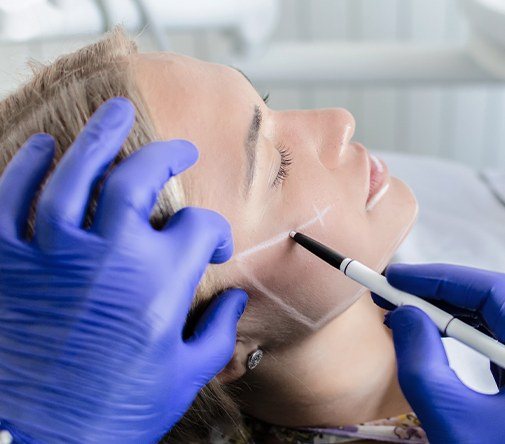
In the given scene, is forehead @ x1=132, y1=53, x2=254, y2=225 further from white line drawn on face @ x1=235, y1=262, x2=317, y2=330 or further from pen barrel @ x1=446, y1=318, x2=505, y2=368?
pen barrel @ x1=446, y1=318, x2=505, y2=368

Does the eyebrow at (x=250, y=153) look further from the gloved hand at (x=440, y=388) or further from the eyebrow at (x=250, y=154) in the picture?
the gloved hand at (x=440, y=388)

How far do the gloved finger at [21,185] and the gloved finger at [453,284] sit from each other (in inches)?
17.6

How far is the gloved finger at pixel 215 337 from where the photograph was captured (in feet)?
2.89

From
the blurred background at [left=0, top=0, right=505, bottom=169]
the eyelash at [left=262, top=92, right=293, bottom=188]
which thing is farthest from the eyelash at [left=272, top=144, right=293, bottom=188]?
the blurred background at [left=0, top=0, right=505, bottom=169]

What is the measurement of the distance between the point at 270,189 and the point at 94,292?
33 cm

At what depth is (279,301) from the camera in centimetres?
103

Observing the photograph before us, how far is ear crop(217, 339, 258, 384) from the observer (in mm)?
1060

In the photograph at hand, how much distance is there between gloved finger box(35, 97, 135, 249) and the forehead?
0.12 meters

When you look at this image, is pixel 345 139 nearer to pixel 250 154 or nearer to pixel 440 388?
pixel 250 154

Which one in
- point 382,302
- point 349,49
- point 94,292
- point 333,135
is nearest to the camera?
point 94,292

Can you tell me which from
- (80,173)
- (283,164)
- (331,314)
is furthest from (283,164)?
(80,173)

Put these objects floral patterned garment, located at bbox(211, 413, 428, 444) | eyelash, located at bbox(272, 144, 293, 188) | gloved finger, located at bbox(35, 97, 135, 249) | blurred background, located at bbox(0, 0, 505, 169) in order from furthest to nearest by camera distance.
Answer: blurred background, located at bbox(0, 0, 505, 169) < floral patterned garment, located at bbox(211, 413, 428, 444) < eyelash, located at bbox(272, 144, 293, 188) < gloved finger, located at bbox(35, 97, 135, 249)

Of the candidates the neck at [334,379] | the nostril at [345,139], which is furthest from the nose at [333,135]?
the neck at [334,379]

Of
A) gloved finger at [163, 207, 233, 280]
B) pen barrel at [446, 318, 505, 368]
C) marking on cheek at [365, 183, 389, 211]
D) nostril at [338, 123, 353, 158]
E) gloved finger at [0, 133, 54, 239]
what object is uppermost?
gloved finger at [0, 133, 54, 239]
